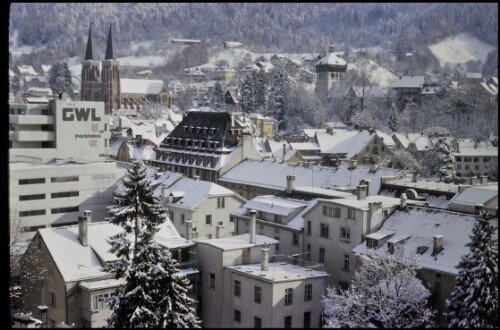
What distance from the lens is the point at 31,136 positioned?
25.4 m

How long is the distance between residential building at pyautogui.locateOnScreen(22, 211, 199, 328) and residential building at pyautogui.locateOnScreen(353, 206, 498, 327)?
3.87m

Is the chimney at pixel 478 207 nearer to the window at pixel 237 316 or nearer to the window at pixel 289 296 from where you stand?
the window at pixel 289 296

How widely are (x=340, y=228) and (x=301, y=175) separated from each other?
30.1ft

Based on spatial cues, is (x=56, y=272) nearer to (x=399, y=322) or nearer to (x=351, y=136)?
(x=399, y=322)

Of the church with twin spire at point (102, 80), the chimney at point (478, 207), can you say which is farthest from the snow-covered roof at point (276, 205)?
the church with twin spire at point (102, 80)

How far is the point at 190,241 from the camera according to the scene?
538 inches

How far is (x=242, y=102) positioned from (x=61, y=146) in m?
24.8

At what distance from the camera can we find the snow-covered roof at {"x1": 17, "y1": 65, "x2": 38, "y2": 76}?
44.0 m

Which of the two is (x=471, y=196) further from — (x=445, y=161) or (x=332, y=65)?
(x=332, y=65)

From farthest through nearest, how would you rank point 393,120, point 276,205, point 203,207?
point 393,120, point 203,207, point 276,205

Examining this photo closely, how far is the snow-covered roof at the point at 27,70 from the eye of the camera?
44.0m

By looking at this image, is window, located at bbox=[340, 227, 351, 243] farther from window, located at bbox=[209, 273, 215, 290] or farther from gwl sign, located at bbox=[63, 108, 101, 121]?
gwl sign, located at bbox=[63, 108, 101, 121]

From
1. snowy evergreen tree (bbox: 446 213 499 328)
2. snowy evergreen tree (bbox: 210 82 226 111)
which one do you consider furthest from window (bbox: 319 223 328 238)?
snowy evergreen tree (bbox: 210 82 226 111)

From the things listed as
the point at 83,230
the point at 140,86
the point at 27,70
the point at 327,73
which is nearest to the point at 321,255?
the point at 83,230
